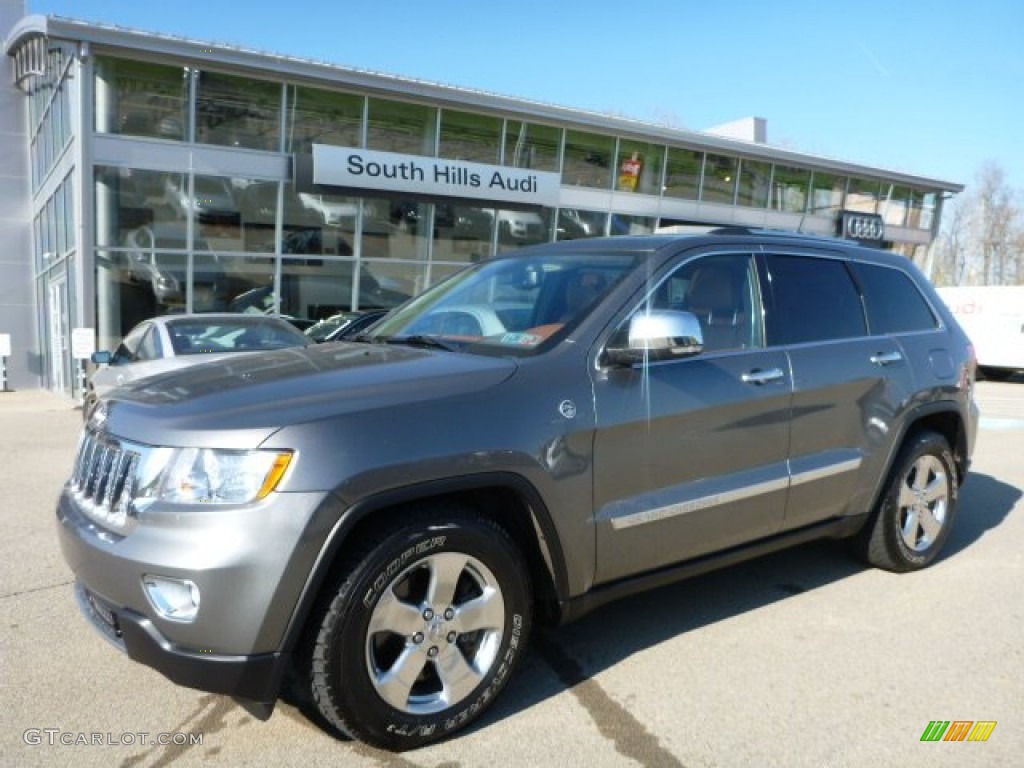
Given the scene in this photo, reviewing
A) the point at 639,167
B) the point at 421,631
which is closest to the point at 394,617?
the point at 421,631

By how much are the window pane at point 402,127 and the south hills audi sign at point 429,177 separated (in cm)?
36

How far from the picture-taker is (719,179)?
22000 millimetres

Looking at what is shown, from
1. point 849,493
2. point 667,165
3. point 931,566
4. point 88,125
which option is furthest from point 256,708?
point 667,165

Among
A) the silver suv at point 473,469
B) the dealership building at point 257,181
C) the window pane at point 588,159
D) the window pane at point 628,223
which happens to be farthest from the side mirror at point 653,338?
the window pane at point 628,223

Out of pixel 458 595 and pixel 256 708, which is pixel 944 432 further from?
pixel 256 708

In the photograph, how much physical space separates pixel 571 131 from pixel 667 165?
3.23m

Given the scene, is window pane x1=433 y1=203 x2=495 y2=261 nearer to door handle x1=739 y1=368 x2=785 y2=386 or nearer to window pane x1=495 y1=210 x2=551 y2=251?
window pane x1=495 y1=210 x2=551 y2=251

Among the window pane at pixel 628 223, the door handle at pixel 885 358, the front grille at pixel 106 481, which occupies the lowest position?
the front grille at pixel 106 481

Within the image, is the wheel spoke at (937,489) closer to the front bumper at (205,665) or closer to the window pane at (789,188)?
the front bumper at (205,665)

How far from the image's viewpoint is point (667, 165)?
20828 millimetres

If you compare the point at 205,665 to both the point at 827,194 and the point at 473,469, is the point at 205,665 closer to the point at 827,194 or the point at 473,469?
the point at 473,469

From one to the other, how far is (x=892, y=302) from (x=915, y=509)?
114 centimetres

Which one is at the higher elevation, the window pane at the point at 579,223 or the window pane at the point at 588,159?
the window pane at the point at 588,159

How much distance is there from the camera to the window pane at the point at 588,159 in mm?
19172
